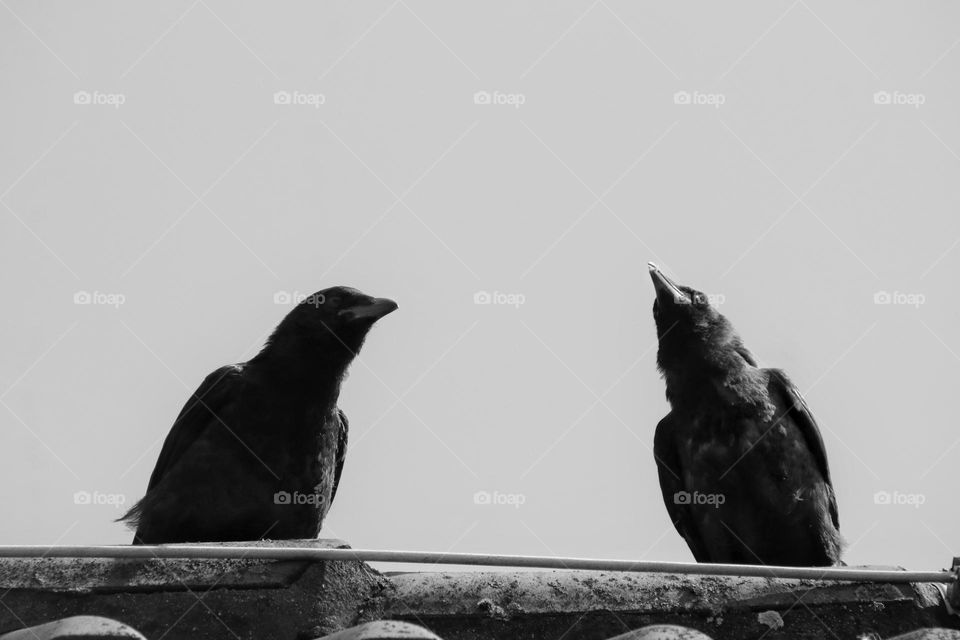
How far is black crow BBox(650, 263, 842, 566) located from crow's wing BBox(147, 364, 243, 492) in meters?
2.51

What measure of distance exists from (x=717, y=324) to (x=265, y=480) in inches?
110

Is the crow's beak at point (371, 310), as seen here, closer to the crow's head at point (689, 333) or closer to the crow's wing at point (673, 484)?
the crow's head at point (689, 333)

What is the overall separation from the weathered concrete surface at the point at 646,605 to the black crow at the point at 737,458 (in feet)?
8.37

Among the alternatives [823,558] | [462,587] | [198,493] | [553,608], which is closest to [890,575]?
[553,608]

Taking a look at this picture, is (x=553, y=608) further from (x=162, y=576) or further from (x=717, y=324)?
(x=717, y=324)

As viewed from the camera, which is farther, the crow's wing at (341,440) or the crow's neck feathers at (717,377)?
the crow's wing at (341,440)

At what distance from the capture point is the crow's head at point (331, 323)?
685cm

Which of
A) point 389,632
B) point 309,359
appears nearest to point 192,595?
point 389,632

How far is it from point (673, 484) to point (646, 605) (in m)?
3.27

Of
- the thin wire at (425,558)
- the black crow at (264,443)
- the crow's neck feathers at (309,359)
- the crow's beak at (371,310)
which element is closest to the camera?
the thin wire at (425,558)

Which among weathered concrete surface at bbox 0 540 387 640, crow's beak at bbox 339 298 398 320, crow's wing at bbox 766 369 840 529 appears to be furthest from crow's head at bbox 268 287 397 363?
weathered concrete surface at bbox 0 540 387 640

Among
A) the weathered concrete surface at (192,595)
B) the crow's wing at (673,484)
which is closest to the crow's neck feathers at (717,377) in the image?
the crow's wing at (673,484)

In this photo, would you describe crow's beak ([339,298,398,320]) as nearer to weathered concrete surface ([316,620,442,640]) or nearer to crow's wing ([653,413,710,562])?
crow's wing ([653,413,710,562])

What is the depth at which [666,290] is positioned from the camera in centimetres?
714
